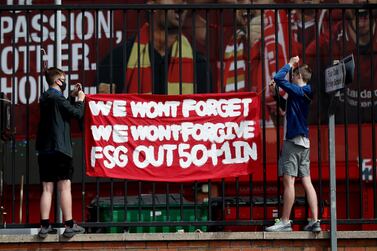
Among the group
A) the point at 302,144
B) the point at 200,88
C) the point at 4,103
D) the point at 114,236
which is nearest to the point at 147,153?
the point at 114,236

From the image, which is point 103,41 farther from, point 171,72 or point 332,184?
point 332,184

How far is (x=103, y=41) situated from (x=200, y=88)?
2863 mm

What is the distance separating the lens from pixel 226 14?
54.9 ft

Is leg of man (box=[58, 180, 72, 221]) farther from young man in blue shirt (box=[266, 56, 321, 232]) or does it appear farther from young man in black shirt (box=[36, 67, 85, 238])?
young man in blue shirt (box=[266, 56, 321, 232])

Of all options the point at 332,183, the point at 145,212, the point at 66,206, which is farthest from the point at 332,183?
the point at 145,212

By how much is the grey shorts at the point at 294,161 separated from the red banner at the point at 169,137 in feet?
1.33

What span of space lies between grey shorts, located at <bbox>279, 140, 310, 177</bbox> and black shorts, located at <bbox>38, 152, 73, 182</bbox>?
222cm

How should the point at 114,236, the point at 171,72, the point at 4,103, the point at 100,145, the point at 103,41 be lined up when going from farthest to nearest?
1. the point at 103,41
2. the point at 171,72
3. the point at 4,103
4. the point at 100,145
5. the point at 114,236

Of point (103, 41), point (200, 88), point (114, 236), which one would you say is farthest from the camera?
point (103, 41)

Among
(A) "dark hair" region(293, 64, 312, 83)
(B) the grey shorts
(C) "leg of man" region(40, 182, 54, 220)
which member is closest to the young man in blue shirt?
(B) the grey shorts

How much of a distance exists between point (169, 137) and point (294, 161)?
1.35 m

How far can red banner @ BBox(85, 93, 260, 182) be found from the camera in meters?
7.63

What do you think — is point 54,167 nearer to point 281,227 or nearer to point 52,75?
point 52,75

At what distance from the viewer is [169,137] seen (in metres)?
7.65
